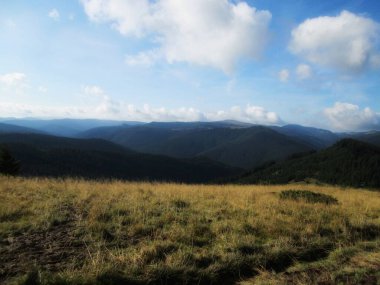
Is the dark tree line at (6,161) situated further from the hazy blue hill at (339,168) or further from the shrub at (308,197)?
the hazy blue hill at (339,168)

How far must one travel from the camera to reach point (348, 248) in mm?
7164

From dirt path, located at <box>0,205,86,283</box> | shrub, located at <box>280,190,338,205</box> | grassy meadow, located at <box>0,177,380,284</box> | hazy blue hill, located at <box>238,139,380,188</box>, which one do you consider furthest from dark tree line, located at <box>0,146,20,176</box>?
hazy blue hill, located at <box>238,139,380,188</box>

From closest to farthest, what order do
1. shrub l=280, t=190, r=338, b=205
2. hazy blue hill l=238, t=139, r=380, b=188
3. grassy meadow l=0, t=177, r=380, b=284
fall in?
1. grassy meadow l=0, t=177, r=380, b=284
2. shrub l=280, t=190, r=338, b=205
3. hazy blue hill l=238, t=139, r=380, b=188

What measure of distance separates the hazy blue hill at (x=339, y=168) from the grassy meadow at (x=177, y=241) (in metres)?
120

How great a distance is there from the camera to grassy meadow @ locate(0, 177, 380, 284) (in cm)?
562

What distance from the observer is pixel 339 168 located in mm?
150250

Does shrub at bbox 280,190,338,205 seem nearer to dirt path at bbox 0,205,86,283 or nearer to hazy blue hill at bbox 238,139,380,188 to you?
dirt path at bbox 0,205,86,283

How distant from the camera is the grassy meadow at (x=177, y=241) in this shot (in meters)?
5.62

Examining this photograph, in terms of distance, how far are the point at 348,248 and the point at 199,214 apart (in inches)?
165

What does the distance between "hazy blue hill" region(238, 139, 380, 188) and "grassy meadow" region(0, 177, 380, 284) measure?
395 ft

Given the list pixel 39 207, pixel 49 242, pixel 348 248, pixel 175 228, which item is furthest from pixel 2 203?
pixel 348 248

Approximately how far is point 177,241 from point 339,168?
159 m

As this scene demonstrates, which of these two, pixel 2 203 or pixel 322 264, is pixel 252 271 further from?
pixel 2 203

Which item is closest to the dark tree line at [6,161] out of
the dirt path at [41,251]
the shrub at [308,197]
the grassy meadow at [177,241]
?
the grassy meadow at [177,241]
